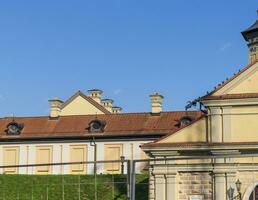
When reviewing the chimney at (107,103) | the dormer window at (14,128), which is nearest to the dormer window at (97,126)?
the dormer window at (14,128)

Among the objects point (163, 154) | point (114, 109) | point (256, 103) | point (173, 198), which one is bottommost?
point (173, 198)

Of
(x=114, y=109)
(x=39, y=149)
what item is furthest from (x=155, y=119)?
(x=114, y=109)

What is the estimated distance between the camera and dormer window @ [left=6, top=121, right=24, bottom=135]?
5578 cm

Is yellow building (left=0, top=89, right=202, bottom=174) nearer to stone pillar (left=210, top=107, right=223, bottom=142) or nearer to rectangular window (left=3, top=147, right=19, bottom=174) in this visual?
rectangular window (left=3, top=147, right=19, bottom=174)

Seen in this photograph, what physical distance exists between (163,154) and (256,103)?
16.8 ft

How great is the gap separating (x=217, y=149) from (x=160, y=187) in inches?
131

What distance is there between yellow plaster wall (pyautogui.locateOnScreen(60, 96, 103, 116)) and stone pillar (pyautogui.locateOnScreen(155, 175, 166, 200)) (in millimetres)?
29479

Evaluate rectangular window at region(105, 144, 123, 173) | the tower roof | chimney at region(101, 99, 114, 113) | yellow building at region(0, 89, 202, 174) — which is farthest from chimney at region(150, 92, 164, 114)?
chimney at region(101, 99, 114, 113)

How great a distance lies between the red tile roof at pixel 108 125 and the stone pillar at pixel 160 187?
64.3 ft

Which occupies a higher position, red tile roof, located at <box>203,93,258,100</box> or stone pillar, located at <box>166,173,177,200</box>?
red tile roof, located at <box>203,93,258,100</box>

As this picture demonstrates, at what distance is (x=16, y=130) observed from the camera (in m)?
55.8

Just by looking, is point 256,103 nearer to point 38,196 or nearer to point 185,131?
point 185,131

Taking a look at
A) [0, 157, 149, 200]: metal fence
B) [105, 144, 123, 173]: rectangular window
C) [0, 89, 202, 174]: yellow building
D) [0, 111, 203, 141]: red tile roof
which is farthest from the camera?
[0, 111, 203, 141]: red tile roof

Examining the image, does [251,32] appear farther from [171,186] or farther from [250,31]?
[171,186]
